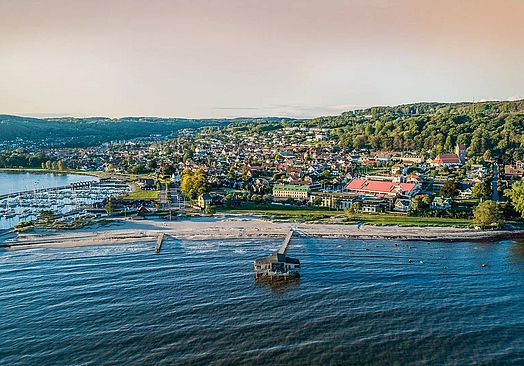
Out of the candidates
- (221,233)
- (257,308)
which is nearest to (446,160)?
(221,233)

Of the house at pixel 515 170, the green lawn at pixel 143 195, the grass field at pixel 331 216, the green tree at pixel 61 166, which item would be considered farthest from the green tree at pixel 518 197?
the green tree at pixel 61 166

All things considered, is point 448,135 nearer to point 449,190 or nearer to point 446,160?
point 446,160

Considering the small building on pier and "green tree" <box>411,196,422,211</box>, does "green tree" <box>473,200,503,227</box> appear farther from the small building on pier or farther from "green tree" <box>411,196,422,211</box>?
the small building on pier

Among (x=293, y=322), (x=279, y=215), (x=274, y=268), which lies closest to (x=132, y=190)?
(x=279, y=215)

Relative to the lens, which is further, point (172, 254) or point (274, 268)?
point (172, 254)

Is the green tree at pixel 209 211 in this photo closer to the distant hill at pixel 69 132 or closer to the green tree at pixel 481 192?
the green tree at pixel 481 192

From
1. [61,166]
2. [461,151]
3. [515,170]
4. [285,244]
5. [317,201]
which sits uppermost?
[461,151]

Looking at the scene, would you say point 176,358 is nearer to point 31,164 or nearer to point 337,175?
point 337,175
